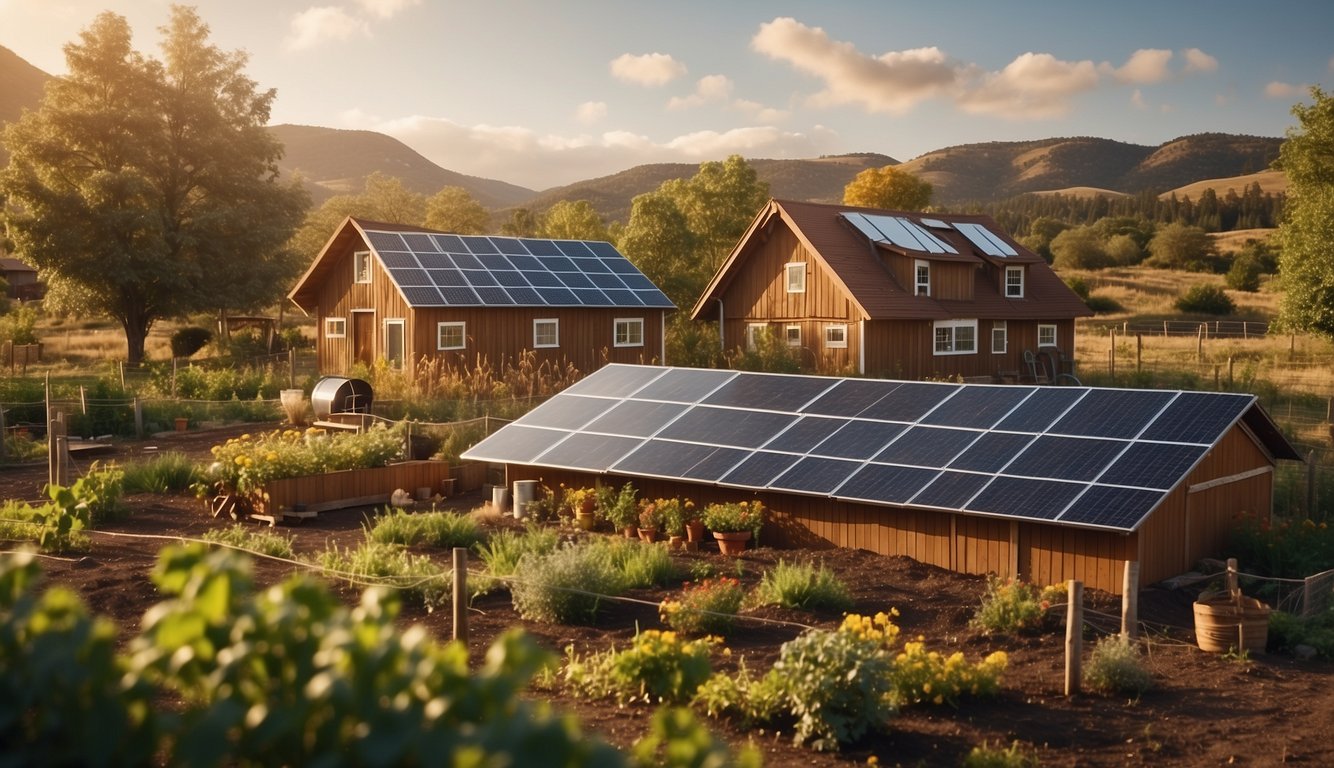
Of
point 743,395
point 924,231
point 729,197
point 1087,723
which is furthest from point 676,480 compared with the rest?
point 729,197

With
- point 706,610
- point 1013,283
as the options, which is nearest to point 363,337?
point 1013,283

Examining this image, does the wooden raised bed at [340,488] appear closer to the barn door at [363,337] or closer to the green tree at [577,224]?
the barn door at [363,337]

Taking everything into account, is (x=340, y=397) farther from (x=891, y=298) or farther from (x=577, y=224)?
(x=577, y=224)

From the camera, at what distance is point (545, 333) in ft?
113

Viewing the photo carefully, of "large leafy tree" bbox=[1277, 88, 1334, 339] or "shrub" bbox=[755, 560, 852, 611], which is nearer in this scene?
"shrub" bbox=[755, 560, 852, 611]

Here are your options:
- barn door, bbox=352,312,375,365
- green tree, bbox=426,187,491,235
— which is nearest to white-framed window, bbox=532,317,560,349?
barn door, bbox=352,312,375,365

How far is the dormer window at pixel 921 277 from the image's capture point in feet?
119

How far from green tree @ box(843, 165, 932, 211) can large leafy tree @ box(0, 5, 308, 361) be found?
3327 cm

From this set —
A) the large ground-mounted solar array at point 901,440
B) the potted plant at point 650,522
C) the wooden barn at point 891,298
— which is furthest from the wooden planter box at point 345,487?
the wooden barn at point 891,298

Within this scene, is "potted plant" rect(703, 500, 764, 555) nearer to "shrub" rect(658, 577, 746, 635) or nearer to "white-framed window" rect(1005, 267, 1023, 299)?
"shrub" rect(658, 577, 746, 635)

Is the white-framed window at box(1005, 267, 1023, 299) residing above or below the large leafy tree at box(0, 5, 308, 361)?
below

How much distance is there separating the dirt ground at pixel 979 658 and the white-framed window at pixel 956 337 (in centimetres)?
2416

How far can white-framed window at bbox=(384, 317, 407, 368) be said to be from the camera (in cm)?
3291

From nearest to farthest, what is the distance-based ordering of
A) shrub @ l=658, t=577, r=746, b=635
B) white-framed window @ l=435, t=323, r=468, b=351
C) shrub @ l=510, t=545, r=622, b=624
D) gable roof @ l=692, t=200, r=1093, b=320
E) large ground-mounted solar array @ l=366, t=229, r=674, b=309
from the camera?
shrub @ l=658, t=577, r=746, b=635 < shrub @ l=510, t=545, r=622, b=624 < white-framed window @ l=435, t=323, r=468, b=351 < large ground-mounted solar array @ l=366, t=229, r=674, b=309 < gable roof @ l=692, t=200, r=1093, b=320
